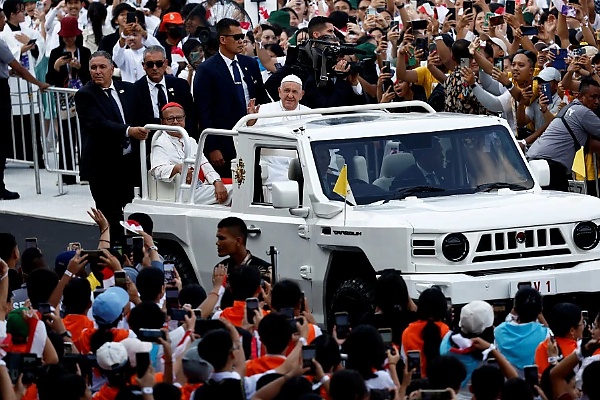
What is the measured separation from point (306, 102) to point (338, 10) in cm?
556

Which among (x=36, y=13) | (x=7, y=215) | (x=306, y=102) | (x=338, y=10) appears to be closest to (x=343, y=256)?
(x=306, y=102)

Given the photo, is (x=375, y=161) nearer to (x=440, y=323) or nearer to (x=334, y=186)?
(x=334, y=186)

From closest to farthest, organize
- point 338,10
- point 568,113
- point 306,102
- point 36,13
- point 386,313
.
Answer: point 386,313, point 568,113, point 306,102, point 338,10, point 36,13

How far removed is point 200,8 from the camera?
20188mm

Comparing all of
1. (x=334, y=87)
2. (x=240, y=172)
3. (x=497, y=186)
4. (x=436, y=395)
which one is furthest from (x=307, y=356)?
(x=334, y=87)

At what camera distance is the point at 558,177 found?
15.0 metres

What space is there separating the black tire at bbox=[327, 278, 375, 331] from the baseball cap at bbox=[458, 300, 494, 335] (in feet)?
7.71

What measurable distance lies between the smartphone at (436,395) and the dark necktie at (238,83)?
817cm

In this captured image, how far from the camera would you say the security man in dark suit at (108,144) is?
15.3m

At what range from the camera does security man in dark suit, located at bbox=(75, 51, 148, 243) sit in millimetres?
15320

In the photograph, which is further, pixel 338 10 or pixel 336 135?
pixel 338 10

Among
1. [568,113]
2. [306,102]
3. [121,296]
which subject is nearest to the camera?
[121,296]

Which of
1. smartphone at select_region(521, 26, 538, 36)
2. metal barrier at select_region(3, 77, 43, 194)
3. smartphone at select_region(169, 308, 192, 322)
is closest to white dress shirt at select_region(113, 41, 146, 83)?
metal barrier at select_region(3, 77, 43, 194)

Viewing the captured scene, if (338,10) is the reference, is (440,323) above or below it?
below
